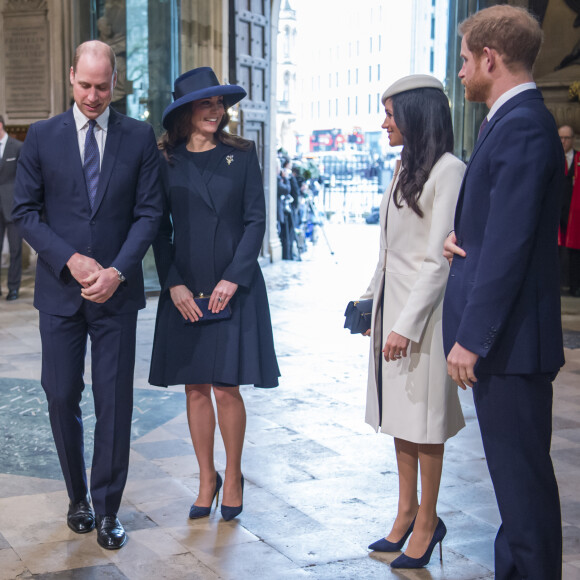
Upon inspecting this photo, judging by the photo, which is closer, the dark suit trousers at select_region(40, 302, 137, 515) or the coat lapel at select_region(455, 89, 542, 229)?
the coat lapel at select_region(455, 89, 542, 229)

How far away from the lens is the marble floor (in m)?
3.37

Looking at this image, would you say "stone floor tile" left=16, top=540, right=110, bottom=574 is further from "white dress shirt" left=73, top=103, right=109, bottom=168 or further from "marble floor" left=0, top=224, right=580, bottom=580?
"white dress shirt" left=73, top=103, right=109, bottom=168

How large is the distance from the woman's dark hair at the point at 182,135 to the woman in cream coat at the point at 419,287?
764 millimetres

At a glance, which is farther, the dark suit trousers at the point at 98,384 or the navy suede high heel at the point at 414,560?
the dark suit trousers at the point at 98,384

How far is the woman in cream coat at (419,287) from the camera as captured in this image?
3199 mm

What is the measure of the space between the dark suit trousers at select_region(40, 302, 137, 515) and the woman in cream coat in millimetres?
1006

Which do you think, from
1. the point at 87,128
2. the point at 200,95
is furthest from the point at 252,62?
the point at 87,128

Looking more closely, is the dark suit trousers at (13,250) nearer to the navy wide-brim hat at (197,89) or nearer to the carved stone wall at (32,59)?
the carved stone wall at (32,59)

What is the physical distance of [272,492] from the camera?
4184 millimetres

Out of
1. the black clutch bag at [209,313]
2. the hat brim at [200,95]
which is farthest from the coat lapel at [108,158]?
the black clutch bag at [209,313]

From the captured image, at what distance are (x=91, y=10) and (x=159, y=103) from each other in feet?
5.69

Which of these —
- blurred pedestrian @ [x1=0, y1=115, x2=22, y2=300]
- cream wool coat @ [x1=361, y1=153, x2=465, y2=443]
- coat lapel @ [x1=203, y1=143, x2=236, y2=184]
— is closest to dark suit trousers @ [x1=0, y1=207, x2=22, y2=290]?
blurred pedestrian @ [x1=0, y1=115, x2=22, y2=300]

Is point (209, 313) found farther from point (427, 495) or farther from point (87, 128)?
point (427, 495)

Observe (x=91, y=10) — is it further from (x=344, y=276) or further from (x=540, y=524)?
(x=540, y=524)
